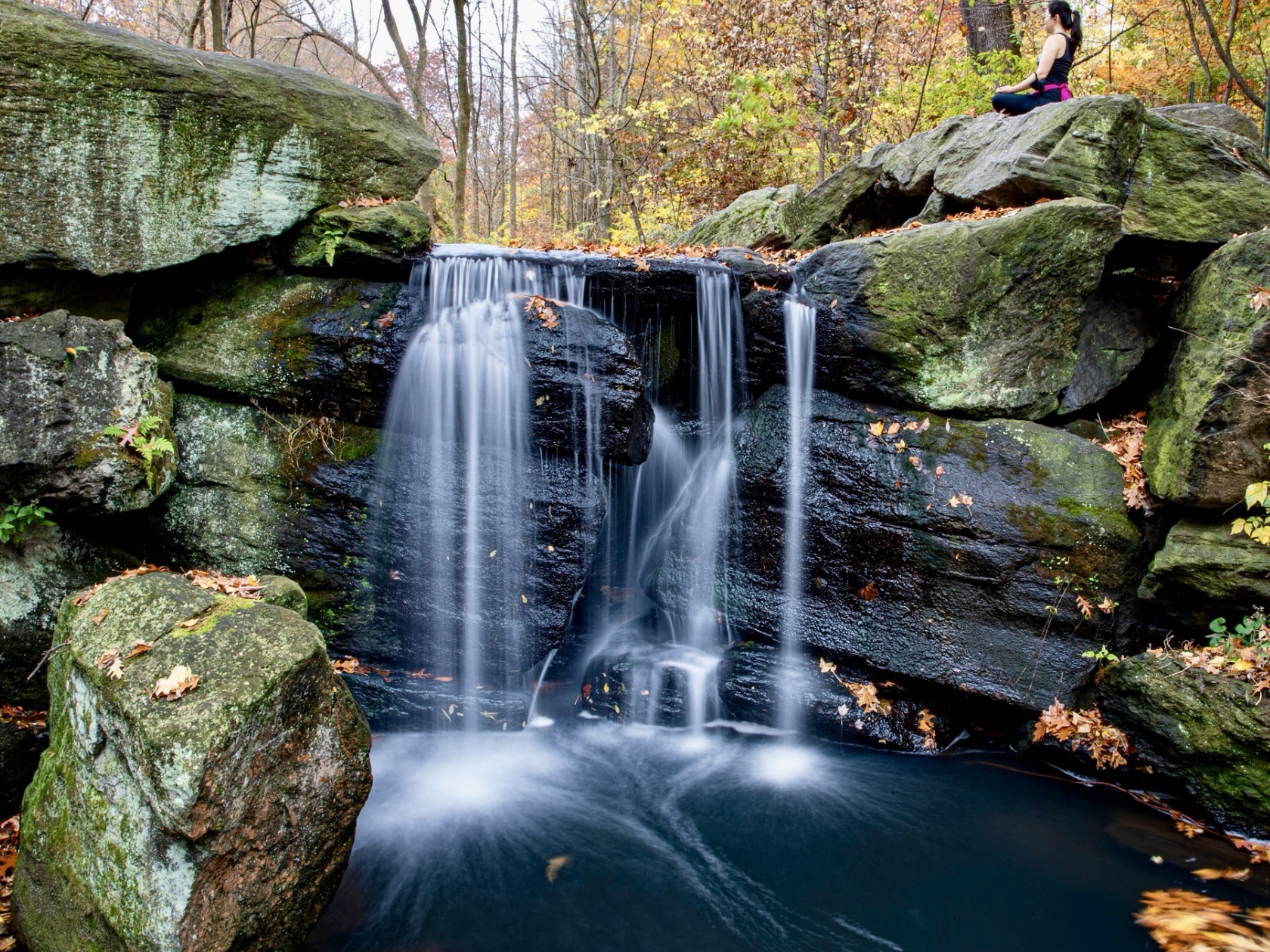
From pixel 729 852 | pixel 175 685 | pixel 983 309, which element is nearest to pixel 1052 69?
pixel 983 309

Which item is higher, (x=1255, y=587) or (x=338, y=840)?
(x=1255, y=587)

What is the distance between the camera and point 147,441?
5.39m

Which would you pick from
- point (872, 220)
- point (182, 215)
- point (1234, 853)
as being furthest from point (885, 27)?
point (1234, 853)

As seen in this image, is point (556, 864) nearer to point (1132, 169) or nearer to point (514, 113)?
point (1132, 169)

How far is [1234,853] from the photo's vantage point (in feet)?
15.4

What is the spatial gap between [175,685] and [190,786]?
477 mm

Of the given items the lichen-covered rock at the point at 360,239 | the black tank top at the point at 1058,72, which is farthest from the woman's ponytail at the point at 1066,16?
the lichen-covered rock at the point at 360,239

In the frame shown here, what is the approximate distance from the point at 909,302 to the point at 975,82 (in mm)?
6963

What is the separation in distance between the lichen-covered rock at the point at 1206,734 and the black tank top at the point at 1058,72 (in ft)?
19.7

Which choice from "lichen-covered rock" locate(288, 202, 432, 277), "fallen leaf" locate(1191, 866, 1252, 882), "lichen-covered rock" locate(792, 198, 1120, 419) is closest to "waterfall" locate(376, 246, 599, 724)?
"lichen-covered rock" locate(288, 202, 432, 277)

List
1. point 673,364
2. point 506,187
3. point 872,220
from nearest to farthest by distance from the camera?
point 673,364 → point 872,220 → point 506,187

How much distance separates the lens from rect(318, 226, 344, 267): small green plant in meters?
6.34

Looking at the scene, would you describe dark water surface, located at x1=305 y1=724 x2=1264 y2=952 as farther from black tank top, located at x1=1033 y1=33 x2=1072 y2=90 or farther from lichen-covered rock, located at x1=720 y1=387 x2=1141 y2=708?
black tank top, located at x1=1033 y1=33 x2=1072 y2=90

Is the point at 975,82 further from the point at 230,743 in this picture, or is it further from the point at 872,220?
the point at 230,743
